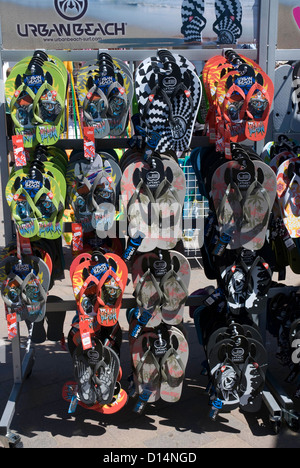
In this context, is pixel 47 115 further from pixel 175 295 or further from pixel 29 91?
pixel 175 295

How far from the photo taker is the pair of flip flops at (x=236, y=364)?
2.88 m

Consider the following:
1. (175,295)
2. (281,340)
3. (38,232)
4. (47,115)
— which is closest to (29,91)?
(47,115)

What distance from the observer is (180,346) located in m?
2.95

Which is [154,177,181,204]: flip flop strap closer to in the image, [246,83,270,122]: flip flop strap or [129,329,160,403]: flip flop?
[246,83,270,122]: flip flop strap

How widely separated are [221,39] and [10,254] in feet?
4.98

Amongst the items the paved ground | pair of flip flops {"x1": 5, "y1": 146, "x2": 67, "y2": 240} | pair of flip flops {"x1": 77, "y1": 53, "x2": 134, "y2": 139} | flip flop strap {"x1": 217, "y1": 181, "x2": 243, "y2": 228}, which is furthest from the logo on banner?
the paved ground

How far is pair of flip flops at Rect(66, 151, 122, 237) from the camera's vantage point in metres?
2.71

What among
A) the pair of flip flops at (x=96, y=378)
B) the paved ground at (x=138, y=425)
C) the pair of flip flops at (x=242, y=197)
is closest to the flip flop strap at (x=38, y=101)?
the pair of flip flops at (x=242, y=197)

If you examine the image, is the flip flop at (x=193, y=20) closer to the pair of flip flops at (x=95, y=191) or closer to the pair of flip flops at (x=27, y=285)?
the pair of flip flops at (x=95, y=191)

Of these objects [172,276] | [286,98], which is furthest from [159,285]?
[286,98]

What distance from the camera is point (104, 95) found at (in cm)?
268

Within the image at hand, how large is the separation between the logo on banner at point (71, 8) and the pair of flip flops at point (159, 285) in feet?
3.98

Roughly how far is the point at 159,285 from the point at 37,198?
722 mm

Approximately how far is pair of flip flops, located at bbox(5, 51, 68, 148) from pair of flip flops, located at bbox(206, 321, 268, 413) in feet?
4.17
